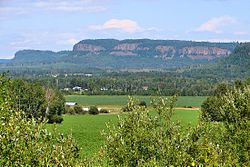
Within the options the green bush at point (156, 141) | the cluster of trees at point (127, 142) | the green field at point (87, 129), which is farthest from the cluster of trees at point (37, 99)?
the green bush at point (156, 141)

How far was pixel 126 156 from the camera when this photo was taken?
22.6 metres

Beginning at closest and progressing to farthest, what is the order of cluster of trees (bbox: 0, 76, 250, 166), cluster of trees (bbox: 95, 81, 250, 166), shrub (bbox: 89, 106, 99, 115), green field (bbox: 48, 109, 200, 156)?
cluster of trees (bbox: 0, 76, 250, 166), cluster of trees (bbox: 95, 81, 250, 166), green field (bbox: 48, 109, 200, 156), shrub (bbox: 89, 106, 99, 115)

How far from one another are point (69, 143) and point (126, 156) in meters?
3.64

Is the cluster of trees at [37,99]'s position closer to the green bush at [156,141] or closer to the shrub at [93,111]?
the shrub at [93,111]

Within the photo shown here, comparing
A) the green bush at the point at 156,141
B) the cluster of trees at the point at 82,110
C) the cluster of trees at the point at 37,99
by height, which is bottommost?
the cluster of trees at the point at 82,110

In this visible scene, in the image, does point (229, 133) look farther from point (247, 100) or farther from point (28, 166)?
point (28, 166)

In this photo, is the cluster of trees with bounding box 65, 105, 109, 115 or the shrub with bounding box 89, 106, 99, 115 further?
the cluster of trees with bounding box 65, 105, 109, 115

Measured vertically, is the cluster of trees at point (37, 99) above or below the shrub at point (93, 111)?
above

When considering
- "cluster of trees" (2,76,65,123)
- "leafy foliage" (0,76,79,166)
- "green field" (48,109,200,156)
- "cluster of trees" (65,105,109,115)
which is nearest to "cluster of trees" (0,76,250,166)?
"leafy foliage" (0,76,79,166)

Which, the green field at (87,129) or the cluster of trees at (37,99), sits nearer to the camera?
the green field at (87,129)

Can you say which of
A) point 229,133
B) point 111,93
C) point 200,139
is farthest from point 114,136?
point 111,93

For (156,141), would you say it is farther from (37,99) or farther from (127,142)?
(37,99)

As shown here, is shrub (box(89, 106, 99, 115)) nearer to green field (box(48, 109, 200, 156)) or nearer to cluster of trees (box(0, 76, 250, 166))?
green field (box(48, 109, 200, 156))

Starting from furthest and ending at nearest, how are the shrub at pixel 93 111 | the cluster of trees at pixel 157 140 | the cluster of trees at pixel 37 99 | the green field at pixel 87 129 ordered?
the shrub at pixel 93 111
the cluster of trees at pixel 37 99
the green field at pixel 87 129
the cluster of trees at pixel 157 140
